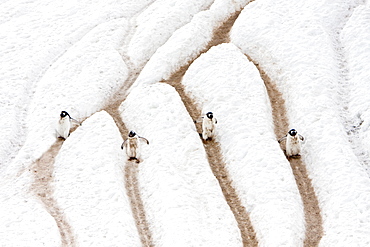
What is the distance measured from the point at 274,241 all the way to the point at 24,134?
1637 cm

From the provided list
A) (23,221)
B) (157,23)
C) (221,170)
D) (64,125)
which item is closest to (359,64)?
(221,170)

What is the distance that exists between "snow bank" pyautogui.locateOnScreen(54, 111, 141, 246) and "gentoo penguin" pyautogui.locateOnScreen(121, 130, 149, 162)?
462 mm

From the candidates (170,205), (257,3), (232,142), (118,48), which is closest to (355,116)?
(232,142)

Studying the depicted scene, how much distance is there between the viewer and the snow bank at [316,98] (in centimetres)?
2512

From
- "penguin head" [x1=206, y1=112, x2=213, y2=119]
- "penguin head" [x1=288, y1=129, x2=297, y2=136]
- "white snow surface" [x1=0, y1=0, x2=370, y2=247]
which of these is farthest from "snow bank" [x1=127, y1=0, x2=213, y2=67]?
"penguin head" [x1=288, y1=129, x2=297, y2=136]

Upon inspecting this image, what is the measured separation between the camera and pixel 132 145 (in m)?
29.6

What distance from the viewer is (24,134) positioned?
33.7 m

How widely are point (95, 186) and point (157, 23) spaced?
56.5ft

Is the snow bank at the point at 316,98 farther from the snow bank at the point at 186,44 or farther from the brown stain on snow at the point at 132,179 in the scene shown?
the brown stain on snow at the point at 132,179

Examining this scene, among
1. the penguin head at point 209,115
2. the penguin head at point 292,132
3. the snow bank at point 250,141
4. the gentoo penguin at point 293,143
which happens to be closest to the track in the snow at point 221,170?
the snow bank at point 250,141

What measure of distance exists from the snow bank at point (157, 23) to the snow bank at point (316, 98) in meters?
4.08

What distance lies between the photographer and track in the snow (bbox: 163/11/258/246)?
25266 mm

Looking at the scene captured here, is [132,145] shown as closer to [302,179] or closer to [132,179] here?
[132,179]

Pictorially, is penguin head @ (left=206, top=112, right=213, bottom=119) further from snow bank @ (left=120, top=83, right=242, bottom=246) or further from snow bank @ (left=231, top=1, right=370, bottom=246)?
snow bank @ (left=231, top=1, right=370, bottom=246)
